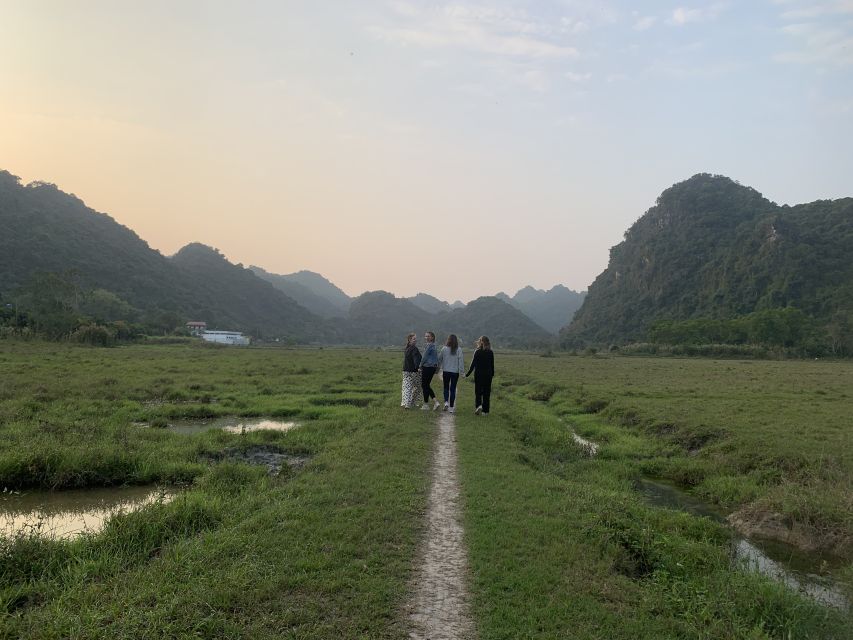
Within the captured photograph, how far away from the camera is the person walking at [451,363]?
1647 centimetres

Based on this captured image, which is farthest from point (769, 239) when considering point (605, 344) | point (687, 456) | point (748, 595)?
point (748, 595)

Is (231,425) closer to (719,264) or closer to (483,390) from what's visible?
(483,390)

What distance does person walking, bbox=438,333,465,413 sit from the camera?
16469 mm

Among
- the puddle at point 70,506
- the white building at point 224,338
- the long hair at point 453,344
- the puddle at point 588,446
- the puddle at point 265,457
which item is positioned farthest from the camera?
the white building at point 224,338

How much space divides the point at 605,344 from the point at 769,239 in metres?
47.8

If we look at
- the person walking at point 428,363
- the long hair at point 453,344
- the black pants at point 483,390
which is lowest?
the black pants at point 483,390

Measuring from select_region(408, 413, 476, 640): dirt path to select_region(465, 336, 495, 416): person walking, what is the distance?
733 cm

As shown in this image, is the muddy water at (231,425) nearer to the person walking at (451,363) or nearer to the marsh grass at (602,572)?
the person walking at (451,363)

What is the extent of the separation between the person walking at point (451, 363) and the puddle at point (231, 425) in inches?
213

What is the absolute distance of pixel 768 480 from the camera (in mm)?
11602

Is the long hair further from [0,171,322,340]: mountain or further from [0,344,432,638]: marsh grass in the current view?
[0,171,322,340]: mountain

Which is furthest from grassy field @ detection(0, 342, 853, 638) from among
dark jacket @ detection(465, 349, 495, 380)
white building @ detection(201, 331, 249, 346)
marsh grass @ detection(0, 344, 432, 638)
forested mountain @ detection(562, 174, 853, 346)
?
white building @ detection(201, 331, 249, 346)

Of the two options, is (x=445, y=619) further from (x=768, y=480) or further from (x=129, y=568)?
(x=768, y=480)

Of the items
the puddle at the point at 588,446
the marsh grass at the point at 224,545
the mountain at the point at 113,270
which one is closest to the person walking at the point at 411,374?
the marsh grass at the point at 224,545
